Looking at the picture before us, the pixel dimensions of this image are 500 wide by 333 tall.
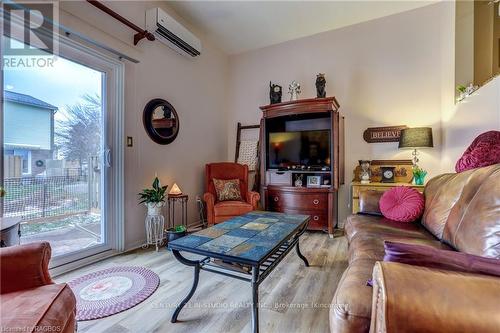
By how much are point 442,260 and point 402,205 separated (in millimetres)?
1390

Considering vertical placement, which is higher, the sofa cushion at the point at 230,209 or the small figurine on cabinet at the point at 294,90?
the small figurine on cabinet at the point at 294,90

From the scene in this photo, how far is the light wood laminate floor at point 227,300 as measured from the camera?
1.41m

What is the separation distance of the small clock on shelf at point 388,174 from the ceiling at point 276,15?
2.16 metres

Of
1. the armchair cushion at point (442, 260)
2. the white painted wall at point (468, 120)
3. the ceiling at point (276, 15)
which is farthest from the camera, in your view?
the ceiling at point (276, 15)

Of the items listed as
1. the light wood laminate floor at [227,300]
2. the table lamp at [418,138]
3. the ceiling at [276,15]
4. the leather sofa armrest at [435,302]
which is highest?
the ceiling at [276,15]

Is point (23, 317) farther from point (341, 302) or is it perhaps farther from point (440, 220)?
point (440, 220)

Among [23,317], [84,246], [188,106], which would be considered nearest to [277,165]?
[188,106]

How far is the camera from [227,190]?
3400 millimetres

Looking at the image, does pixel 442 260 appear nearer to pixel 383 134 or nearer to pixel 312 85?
pixel 383 134

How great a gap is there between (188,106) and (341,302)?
321 centimetres

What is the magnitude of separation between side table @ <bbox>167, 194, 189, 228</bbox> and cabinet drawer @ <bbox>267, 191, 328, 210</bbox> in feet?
4.03

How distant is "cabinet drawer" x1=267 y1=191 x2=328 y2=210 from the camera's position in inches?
127

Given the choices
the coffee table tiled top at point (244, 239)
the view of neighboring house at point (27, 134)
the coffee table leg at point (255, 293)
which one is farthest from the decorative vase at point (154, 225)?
the coffee table leg at point (255, 293)

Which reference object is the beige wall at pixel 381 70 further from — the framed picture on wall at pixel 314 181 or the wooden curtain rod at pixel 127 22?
the wooden curtain rod at pixel 127 22
